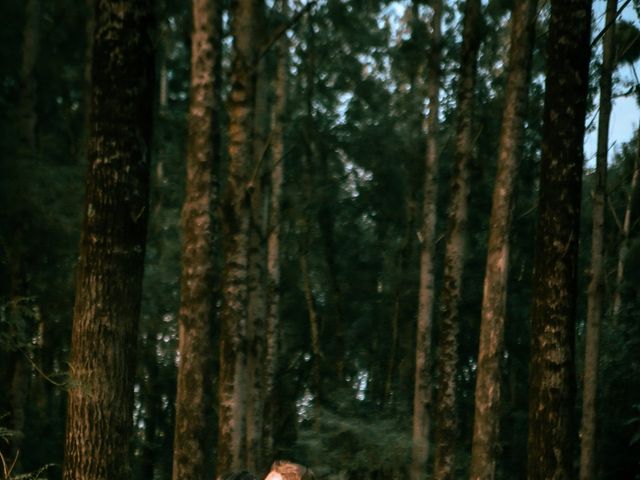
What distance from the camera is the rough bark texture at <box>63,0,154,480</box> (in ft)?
22.6

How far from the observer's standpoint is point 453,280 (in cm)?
1642

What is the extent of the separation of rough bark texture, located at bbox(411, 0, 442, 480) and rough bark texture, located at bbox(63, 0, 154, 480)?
41.2ft

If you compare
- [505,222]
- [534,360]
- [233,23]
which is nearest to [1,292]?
[233,23]

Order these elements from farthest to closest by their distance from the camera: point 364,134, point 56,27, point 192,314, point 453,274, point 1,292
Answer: point 364,134, point 56,27, point 1,292, point 453,274, point 192,314

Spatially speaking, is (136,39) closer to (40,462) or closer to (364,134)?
(40,462)

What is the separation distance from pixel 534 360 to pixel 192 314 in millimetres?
4296

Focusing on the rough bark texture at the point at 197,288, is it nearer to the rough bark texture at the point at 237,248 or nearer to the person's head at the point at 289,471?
the rough bark texture at the point at 237,248

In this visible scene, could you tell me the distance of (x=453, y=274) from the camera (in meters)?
16.4

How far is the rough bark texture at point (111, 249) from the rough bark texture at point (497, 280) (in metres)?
7.67

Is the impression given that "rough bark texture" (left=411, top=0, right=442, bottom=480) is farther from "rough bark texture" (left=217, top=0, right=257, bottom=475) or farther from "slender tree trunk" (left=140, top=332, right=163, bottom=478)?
"slender tree trunk" (left=140, top=332, right=163, bottom=478)

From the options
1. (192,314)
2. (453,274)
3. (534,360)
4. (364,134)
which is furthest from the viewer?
(364,134)

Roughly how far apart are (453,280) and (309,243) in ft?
51.1

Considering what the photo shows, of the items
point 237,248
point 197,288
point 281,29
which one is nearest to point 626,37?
point 281,29

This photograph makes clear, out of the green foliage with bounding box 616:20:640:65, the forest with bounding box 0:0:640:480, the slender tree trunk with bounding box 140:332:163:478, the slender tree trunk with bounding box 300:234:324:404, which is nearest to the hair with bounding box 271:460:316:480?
the forest with bounding box 0:0:640:480
